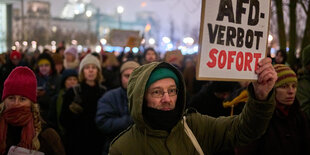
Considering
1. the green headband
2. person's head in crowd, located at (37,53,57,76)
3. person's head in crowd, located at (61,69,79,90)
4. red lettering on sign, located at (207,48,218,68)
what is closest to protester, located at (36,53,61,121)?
person's head in crowd, located at (37,53,57,76)

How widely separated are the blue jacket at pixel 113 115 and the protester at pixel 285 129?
1552 millimetres

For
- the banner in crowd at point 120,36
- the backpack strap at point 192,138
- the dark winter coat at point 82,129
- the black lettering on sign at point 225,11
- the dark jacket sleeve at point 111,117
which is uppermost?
the banner in crowd at point 120,36

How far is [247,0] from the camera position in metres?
2.80

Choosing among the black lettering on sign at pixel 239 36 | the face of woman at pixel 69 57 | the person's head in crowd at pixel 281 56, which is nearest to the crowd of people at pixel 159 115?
the black lettering on sign at pixel 239 36

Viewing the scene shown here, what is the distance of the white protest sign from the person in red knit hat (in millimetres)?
1825

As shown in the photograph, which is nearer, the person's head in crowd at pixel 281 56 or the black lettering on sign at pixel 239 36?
the black lettering on sign at pixel 239 36

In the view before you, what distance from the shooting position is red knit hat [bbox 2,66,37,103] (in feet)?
11.9

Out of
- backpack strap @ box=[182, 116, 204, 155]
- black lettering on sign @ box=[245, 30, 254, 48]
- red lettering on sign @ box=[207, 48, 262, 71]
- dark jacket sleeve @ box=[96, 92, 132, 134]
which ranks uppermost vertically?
black lettering on sign @ box=[245, 30, 254, 48]

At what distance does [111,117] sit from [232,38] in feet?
8.04

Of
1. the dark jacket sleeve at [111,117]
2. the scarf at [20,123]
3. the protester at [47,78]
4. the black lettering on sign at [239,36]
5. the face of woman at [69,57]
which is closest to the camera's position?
the black lettering on sign at [239,36]

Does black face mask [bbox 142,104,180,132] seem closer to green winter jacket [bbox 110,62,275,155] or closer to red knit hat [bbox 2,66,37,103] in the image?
green winter jacket [bbox 110,62,275,155]

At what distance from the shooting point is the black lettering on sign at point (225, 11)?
2.71 meters

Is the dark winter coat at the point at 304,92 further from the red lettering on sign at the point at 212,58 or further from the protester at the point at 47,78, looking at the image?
the protester at the point at 47,78

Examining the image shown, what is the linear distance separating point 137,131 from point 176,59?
6.37 metres
